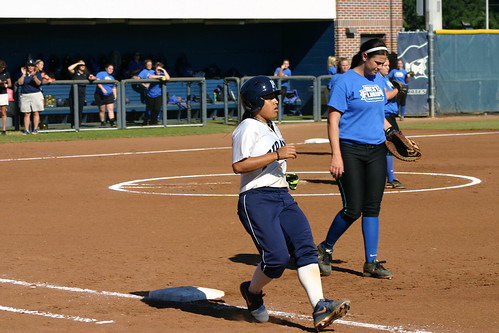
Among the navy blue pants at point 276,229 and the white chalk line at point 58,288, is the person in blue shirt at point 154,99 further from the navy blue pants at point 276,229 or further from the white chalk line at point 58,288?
the navy blue pants at point 276,229

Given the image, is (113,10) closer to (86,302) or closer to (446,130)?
(446,130)

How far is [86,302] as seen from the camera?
773 centimetres

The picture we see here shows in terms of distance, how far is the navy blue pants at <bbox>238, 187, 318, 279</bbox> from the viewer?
22.7 ft

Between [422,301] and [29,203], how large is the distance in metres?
7.45

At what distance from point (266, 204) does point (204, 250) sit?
3.12 m

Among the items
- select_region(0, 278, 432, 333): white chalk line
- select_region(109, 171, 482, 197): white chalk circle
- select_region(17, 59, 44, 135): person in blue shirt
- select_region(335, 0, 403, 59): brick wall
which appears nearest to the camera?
select_region(0, 278, 432, 333): white chalk line

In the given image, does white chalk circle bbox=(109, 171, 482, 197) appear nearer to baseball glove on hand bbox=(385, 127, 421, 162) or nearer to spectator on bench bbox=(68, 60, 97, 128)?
baseball glove on hand bbox=(385, 127, 421, 162)

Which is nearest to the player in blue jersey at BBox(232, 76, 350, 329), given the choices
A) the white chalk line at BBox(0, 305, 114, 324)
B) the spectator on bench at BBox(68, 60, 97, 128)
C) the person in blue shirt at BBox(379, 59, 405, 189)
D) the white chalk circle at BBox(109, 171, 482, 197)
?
the white chalk line at BBox(0, 305, 114, 324)

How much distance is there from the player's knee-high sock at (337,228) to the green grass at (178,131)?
16.1 metres

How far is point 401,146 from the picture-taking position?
9.72 metres

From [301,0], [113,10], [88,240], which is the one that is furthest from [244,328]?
[301,0]

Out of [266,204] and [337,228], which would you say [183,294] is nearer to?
[266,204]

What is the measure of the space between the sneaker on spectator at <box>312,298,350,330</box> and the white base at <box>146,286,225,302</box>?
4.44ft

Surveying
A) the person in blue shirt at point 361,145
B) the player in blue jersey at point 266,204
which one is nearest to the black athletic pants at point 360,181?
the person in blue shirt at point 361,145
